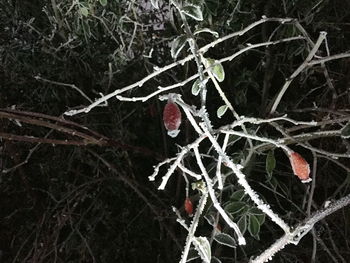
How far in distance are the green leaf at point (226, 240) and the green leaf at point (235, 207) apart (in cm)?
5

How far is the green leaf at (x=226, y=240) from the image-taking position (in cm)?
68

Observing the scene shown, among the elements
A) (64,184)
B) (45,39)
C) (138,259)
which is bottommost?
(138,259)

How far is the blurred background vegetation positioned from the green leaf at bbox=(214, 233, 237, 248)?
0.48 feet

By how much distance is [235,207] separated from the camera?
0.73m

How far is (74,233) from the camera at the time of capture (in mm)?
896

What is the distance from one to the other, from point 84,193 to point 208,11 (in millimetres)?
376

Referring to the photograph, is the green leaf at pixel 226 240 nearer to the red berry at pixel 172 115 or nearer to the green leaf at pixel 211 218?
the green leaf at pixel 211 218

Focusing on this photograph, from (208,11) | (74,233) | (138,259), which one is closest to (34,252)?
(74,233)

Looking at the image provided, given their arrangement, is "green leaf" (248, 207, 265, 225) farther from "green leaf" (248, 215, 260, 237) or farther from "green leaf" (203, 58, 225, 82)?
"green leaf" (203, 58, 225, 82)

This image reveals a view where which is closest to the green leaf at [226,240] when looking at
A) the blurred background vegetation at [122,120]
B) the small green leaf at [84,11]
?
the blurred background vegetation at [122,120]

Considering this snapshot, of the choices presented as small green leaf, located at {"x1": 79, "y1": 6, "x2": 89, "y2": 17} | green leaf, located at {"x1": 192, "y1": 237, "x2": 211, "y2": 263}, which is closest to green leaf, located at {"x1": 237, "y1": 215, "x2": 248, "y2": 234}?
green leaf, located at {"x1": 192, "y1": 237, "x2": 211, "y2": 263}

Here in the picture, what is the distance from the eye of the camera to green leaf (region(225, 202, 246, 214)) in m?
0.73

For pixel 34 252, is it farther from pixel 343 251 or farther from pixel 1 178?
pixel 343 251

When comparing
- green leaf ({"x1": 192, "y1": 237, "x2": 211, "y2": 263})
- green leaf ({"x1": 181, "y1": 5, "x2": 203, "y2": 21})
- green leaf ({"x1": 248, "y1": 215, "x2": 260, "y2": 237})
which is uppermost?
green leaf ({"x1": 181, "y1": 5, "x2": 203, "y2": 21})
